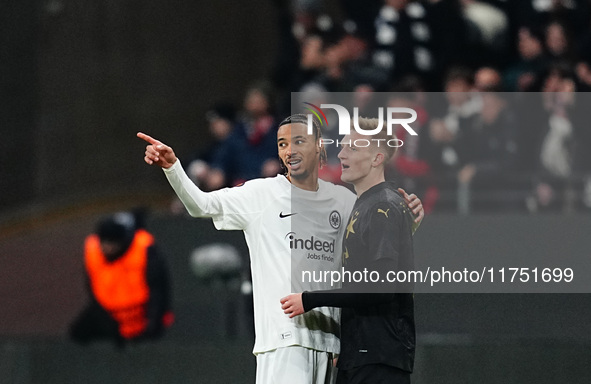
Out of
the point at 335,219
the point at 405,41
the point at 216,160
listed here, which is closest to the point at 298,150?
the point at 335,219

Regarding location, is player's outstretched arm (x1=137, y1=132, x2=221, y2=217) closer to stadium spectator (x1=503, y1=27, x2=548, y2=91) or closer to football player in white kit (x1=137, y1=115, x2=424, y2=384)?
football player in white kit (x1=137, y1=115, x2=424, y2=384)

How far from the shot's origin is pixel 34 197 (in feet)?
43.9

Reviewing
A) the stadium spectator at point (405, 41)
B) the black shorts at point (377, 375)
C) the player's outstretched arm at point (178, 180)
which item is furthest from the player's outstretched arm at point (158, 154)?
the stadium spectator at point (405, 41)

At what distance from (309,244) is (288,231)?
13cm

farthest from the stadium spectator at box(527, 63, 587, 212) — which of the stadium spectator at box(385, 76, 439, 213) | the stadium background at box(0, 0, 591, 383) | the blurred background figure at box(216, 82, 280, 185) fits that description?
the stadium background at box(0, 0, 591, 383)

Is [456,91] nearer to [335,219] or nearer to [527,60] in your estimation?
[527,60]

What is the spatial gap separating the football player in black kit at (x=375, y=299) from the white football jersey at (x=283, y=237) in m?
0.13

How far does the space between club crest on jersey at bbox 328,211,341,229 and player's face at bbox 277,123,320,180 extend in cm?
22

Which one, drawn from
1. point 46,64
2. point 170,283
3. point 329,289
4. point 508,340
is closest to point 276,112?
point 170,283

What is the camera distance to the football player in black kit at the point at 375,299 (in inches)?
204

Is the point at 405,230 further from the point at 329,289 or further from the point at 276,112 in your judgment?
the point at 276,112

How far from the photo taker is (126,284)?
8906mm

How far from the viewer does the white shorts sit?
5.34m

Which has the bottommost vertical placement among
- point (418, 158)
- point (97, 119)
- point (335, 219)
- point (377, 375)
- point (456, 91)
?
point (377, 375)
